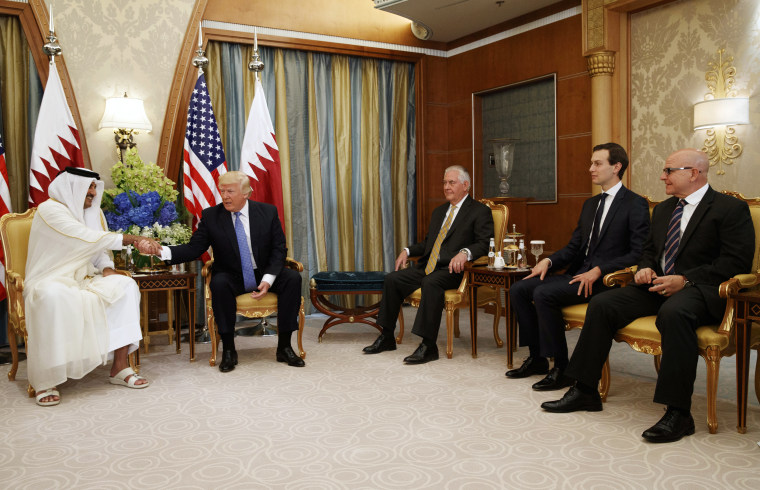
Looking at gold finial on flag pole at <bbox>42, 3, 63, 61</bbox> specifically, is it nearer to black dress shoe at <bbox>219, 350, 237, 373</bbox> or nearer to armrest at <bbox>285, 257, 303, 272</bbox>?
armrest at <bbox>285, 257, 303, 272</bbox>

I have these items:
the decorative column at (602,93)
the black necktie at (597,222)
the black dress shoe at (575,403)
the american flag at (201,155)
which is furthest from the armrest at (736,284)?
the american flag at (201,155)

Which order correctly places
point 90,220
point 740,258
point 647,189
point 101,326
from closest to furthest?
point 740,258 < point 101,326 < point 90,220 < point 647,189

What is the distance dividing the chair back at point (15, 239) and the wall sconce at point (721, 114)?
5.04 m

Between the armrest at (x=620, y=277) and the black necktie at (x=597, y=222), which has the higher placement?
the black necktie at (x=597, y=222)

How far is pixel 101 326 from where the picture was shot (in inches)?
157

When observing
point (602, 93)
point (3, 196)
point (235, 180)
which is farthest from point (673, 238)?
point (3, 196)

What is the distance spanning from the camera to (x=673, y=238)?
11.7ft

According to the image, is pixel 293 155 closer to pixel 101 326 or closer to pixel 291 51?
pixel 291 51

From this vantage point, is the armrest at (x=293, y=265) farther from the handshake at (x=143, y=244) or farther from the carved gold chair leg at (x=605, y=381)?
the carved gold chair leg at (x=605, y=381)

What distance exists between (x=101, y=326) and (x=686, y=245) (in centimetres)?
345

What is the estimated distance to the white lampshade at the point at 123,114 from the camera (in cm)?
554

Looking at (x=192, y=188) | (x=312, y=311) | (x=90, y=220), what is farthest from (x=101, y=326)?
(x=312, y=311)

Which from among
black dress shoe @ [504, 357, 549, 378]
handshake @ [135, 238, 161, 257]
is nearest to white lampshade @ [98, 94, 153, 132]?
Result: handshake @ [135, 238, 161, 257]

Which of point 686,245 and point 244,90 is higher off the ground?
point 244,90
